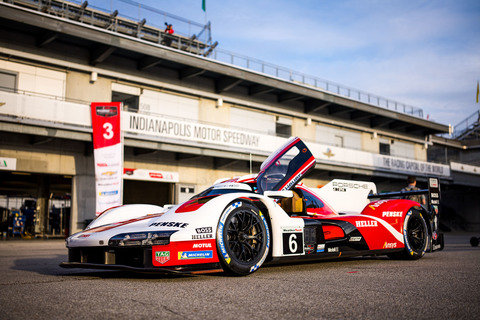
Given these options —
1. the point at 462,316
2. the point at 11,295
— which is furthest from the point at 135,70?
the point at 462,316

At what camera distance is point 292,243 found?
210 inches

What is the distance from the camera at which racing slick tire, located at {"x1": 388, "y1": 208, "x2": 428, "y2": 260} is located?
6973 millimetres

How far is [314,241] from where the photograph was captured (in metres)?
5.67

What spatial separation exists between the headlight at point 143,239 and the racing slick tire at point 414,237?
4102 millimetres

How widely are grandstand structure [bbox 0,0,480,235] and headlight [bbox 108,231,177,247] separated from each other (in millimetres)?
12362

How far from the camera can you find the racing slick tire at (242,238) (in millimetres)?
4598

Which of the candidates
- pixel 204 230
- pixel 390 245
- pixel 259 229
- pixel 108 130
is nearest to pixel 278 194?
pixel 259 229

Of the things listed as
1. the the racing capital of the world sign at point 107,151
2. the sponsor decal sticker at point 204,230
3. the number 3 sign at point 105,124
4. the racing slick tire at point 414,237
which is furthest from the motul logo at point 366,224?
the number 3 sign at point 105,124

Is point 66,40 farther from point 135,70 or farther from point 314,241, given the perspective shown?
point 314,241

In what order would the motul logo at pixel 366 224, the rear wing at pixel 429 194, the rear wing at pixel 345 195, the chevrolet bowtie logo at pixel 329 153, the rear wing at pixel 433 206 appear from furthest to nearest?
1. the chevrolet bowtie logo at pixel 329 153
2. the rear wing at pixel 429 194
3. the rear wing at pixel 433 206
4. the rear wing at pixel 345 195
5. the motul logo at pixel 366 224

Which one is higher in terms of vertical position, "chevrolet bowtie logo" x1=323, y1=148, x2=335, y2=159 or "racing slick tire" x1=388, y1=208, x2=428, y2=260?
"chevrolet bowtie logo" x1=323, y1=148, x2=335, y2=159

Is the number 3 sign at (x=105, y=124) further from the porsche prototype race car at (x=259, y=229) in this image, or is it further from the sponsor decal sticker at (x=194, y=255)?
the sponsor decal sticker at (x=194, y=255)

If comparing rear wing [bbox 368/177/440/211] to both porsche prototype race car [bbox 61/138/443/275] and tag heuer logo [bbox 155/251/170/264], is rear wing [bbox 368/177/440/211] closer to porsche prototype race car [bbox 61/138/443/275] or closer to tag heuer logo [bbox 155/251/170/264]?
porsche prototype race car [bbox 61/138/443/275]

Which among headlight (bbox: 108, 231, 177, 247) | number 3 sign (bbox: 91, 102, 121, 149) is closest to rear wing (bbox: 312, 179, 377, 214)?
headlight (bbox: 108, 231, 177, 247)
